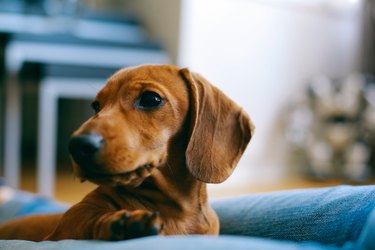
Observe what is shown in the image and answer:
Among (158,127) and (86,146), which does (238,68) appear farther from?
(86,146)

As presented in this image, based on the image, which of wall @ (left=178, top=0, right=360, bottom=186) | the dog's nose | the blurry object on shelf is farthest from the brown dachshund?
the blurry object on shelf

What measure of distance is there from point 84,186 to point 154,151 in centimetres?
221

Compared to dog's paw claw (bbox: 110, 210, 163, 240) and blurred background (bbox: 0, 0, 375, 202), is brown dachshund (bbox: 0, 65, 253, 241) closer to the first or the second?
dog's paw claw (bbox: 110, 210, 163, 240)

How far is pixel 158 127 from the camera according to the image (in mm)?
1046

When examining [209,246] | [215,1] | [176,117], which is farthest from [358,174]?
[209,246]

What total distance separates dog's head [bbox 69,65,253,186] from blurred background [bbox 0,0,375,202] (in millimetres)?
1657

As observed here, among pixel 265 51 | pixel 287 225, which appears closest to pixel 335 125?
pixel 265 51

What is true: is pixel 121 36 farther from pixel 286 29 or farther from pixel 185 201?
A: pixel 185 201

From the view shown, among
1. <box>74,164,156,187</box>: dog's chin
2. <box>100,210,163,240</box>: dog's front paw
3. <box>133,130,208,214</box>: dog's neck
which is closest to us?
<box>100,210,163,240</box>: dog's front paw

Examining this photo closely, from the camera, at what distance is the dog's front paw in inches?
31.4

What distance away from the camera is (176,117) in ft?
3.57

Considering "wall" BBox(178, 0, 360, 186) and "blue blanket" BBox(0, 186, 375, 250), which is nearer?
"blue blanket" BBox(0, 186, 375, 250)

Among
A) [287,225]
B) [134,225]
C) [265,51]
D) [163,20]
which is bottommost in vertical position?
[287,225]

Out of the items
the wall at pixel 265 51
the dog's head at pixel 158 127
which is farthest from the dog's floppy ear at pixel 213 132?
the wall at pixel 265 51
